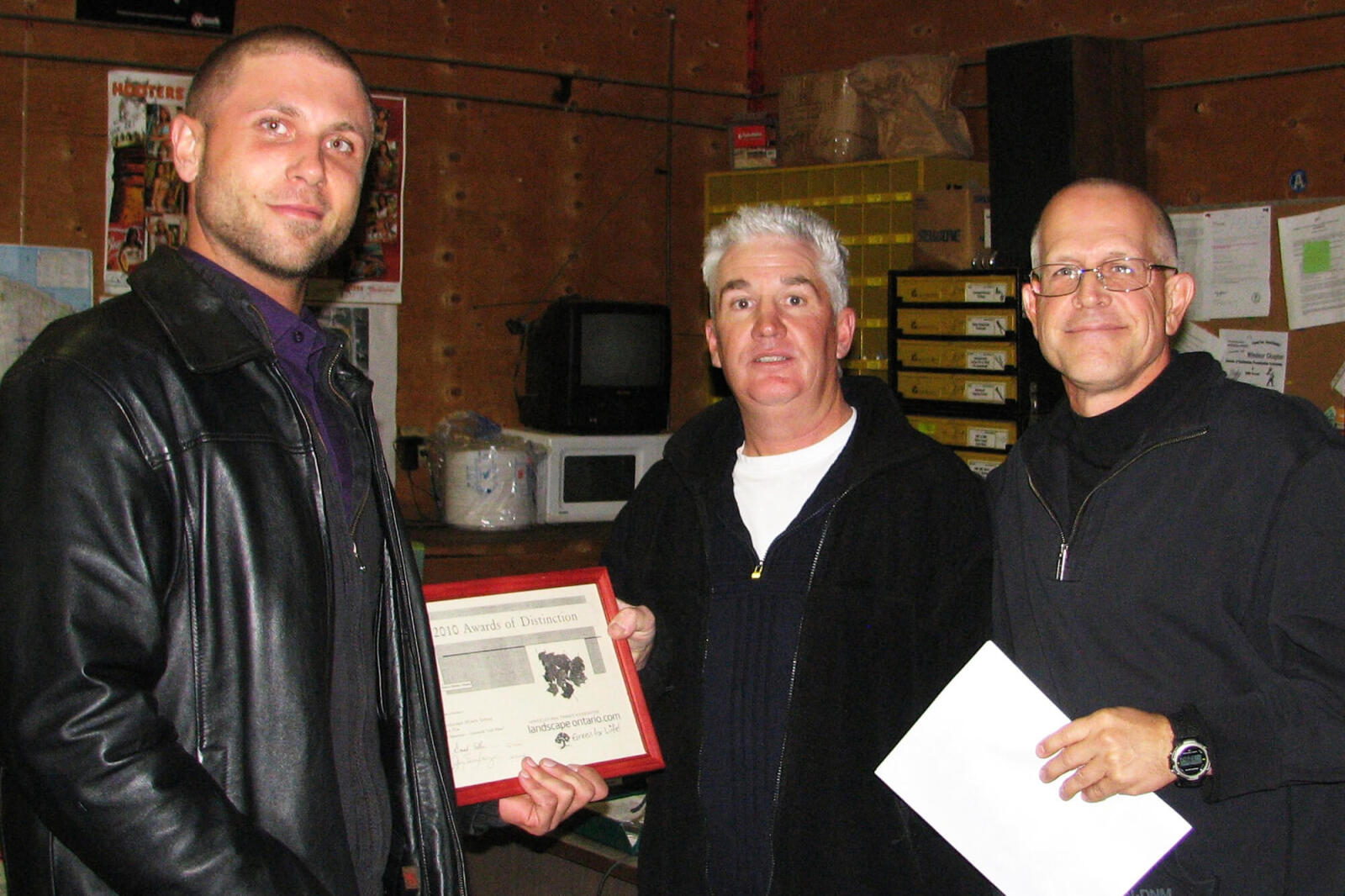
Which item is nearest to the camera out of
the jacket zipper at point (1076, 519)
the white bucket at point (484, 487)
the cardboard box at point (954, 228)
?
the jacket zipper at point (1076, 519)

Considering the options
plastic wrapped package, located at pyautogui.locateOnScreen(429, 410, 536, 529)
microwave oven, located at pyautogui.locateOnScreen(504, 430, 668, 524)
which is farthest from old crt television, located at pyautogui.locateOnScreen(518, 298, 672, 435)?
plastic wrapped package, located at pyautogui.locateOnScreen(429, 410, 536, 529)

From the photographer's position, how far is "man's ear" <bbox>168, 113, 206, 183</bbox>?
4.57ft

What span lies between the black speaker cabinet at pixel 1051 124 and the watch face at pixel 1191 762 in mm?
2413

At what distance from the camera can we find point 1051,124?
3564 millimetres

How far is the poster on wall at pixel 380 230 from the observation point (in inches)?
161

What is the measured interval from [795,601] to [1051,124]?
2.38 meters

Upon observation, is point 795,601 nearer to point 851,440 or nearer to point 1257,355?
point 851,440

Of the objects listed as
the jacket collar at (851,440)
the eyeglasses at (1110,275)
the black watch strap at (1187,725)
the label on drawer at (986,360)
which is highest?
the label on drawer at (986,360)

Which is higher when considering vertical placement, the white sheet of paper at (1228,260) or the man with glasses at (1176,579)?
the white sheet of paper at (1228,260)

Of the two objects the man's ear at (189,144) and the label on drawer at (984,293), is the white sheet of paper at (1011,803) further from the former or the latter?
the label on drawer at (984,293)

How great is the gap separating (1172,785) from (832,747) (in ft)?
1.40

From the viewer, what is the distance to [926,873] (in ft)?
5.34

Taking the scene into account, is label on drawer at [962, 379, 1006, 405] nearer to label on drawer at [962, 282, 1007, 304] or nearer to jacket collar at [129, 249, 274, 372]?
label on drawer at [962, 282, 1007, 304]

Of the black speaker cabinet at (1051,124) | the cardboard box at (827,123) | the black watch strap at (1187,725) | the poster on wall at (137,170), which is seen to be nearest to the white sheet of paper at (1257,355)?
the black speaker cabinet at (1051,124)
